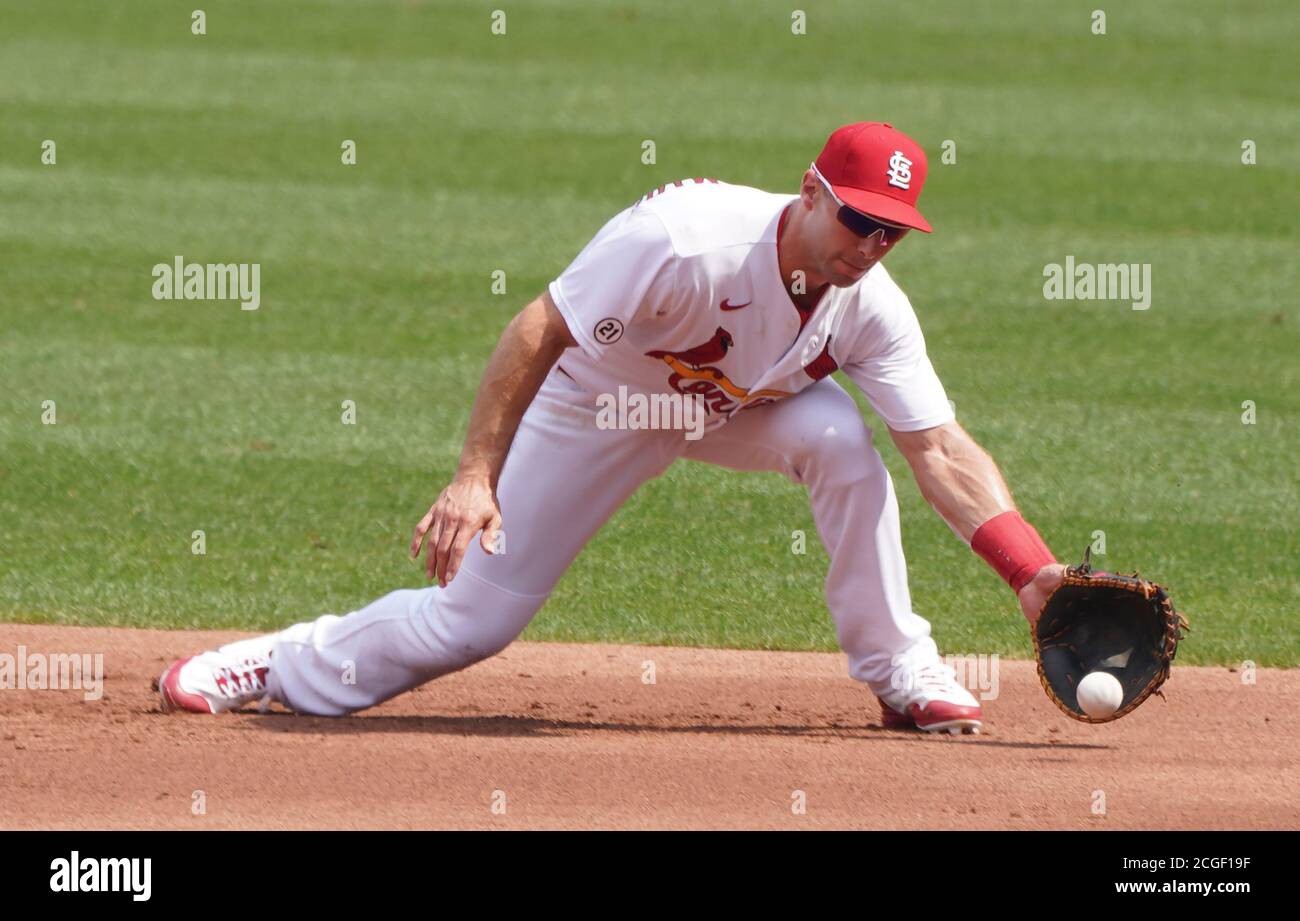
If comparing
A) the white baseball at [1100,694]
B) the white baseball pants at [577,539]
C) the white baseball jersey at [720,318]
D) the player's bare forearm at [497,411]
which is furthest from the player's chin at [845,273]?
the white baseball at [1100,694]

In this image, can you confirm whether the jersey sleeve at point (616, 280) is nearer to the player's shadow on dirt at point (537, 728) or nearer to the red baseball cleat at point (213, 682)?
the player's shadow on dirt at point (537, 728)

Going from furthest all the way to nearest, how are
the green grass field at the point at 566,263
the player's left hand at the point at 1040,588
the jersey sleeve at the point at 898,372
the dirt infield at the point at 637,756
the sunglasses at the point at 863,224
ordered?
the green grass field at the point at 566,263 → the jersey sleeve at the point at 898,372 → the player's left hand at the point at 1040,588 → the sunglasses at the point at 863,224 → the dirt infield at the point at 637,756

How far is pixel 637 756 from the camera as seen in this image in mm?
4809

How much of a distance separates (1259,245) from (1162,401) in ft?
10.5

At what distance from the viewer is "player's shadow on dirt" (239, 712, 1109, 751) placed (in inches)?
201

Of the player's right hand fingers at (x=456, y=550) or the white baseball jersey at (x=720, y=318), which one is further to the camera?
the white baseball jersey at (x=720, y=318)

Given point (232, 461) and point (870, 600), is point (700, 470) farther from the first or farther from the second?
point (870, 600)

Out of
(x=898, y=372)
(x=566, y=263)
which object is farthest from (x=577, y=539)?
(x=566, y=263)

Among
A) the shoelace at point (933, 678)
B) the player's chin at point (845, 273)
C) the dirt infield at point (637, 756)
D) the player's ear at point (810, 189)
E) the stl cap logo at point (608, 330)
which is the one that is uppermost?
the player's ear at point (810, 189)

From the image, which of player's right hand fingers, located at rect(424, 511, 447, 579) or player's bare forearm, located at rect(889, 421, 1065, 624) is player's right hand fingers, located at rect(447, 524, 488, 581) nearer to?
player's right hand fingers, located at rect(424, 511, 447, 579)

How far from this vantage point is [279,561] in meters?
6.92

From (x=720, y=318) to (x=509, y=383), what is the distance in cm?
57

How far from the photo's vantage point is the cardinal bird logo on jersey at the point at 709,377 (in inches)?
187
